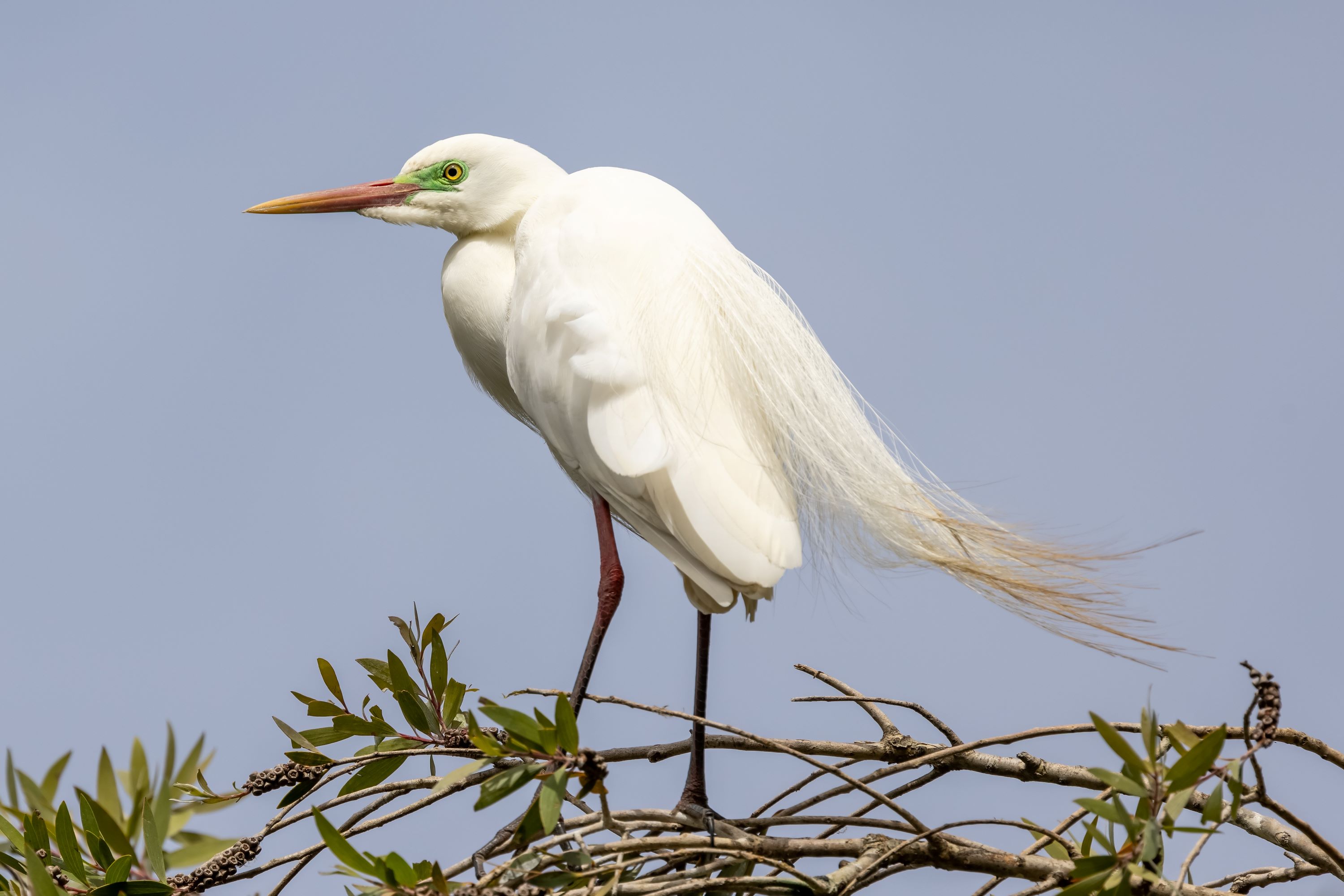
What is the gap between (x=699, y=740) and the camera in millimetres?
2260

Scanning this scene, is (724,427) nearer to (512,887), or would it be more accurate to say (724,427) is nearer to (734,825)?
(734,825)

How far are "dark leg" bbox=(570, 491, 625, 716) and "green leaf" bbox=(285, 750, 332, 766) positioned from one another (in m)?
0.61

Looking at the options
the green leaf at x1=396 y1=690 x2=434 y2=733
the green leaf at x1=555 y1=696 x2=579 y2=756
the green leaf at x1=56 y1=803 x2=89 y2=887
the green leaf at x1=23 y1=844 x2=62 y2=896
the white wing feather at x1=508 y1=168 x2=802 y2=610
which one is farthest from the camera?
the white wing feather at x1=508 y1=168 x2=802 y2=610

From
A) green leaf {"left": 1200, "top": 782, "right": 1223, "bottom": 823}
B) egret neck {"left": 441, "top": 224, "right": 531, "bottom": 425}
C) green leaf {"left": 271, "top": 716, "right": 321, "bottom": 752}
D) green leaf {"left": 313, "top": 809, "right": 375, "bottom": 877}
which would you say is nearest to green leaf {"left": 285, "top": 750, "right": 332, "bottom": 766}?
green leaf {"left": 271, "top": 716, "right": 321, "bottom": 752}

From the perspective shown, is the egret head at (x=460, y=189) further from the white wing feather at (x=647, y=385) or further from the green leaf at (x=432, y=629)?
the green leaf at (x=432, y=629)

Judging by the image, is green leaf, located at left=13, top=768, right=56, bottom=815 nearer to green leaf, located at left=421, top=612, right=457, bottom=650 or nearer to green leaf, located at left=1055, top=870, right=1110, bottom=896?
green leaf, located at left=421, top=612, right=457, bottom=650

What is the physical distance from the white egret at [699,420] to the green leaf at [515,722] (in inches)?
24.7

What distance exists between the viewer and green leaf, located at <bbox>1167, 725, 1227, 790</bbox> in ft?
4.10

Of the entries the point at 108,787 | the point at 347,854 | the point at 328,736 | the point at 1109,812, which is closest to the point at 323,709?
the point at 328,736

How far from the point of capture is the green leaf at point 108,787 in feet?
6.19

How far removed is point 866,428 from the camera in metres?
2.41

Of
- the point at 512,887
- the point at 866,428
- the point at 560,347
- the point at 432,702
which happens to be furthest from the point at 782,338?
the point at 512,887

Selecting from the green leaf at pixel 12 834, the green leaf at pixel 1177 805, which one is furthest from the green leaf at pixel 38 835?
the green leaf at pixel 1177 805

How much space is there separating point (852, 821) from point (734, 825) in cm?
22
